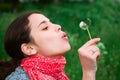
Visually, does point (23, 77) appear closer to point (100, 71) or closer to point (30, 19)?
point (30, 19)

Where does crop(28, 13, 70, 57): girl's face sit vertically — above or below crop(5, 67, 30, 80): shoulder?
above

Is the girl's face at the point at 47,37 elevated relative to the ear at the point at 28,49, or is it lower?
elevated

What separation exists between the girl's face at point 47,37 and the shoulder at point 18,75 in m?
0.16

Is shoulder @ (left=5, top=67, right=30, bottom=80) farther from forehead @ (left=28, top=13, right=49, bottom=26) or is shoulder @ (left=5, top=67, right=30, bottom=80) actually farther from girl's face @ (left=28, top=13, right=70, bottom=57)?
forehead @ (left=28, top=13, right=49, bottom=26)

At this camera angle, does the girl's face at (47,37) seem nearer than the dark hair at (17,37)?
Yes

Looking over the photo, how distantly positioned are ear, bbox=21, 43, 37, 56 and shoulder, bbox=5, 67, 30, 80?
0.38ft

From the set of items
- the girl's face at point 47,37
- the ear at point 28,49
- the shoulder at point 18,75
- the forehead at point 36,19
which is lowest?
the shoulder at point 18,75

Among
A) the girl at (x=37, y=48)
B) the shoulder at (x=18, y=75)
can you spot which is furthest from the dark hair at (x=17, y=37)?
the shoulder at (x=18, y=75)

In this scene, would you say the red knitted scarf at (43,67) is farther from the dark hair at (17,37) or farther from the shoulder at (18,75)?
the dark hair at (17,37)

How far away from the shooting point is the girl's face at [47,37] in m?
3.21

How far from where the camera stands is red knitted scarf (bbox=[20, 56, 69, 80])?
3.25m

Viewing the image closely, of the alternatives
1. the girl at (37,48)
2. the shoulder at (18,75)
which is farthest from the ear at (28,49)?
the shoulder at (18,75)

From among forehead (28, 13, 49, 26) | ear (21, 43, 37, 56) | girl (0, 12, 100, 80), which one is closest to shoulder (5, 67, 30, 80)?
girl (0, 12, 100, 80)

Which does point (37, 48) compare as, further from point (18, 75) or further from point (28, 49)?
point (18, 75)
